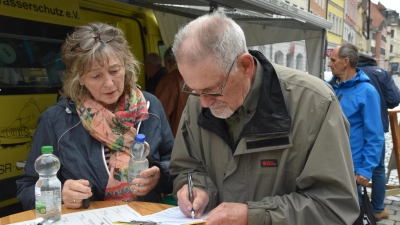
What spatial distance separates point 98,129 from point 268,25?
596 cm

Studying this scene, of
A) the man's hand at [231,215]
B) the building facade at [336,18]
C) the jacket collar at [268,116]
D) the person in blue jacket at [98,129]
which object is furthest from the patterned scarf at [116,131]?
the building facade at [336,18]

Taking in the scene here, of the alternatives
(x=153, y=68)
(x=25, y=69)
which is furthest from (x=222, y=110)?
(x=153, y=68)

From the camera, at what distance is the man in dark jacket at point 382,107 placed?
4965 millimetres

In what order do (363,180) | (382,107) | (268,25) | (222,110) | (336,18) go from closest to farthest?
(222,110) < (363,180) < (382,107) < (268,25) < (336,18)

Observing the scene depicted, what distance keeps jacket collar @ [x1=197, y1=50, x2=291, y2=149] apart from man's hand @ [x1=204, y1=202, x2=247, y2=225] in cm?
30

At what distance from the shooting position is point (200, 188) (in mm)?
1791

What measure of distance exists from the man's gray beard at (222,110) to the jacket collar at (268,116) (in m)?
0.08

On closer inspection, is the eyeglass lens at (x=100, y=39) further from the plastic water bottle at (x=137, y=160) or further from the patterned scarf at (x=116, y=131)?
the plastic water bottle at (x=137, y=160)

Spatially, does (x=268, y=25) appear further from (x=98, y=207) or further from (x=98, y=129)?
(x=98, y=207)

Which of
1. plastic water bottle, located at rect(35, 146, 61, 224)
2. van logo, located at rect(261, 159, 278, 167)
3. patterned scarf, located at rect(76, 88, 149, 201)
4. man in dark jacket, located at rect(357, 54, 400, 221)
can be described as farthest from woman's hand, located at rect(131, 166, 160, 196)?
man in dark jacket, located at rect(357, 54, 400, 221)

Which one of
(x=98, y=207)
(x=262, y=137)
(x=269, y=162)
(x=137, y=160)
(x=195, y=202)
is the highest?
(x=262, y=137)

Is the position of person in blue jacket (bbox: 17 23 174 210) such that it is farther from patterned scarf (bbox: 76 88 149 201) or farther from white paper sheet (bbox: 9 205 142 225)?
white paper sheet (bbox: 9 205 142 225)

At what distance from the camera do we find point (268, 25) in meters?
7.48

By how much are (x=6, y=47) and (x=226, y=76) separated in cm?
282
